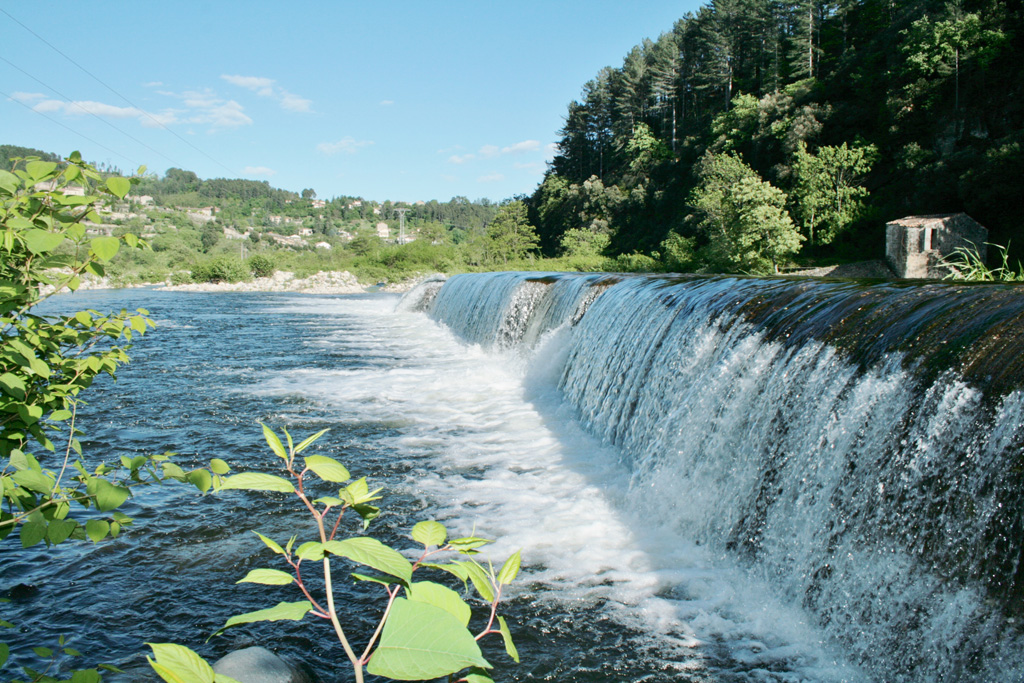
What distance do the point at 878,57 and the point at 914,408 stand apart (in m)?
51.0

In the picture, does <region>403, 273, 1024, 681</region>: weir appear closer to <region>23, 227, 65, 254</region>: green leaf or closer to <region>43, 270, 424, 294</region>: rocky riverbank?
<region>23, 227, 65, 254</region>: green leaf

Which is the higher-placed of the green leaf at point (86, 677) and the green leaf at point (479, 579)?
the green leaf at point (479, 579)

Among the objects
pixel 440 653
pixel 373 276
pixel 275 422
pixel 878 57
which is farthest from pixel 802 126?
pixel 440 653

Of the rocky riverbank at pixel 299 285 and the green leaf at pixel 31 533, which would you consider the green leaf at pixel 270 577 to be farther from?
the rocky riverbank at pixel 299 285

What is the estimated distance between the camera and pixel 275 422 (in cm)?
698

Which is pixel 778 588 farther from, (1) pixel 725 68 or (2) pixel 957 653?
(1) pixel 725 68

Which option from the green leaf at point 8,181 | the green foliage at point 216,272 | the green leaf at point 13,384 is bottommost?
the green leaf at point 13,384

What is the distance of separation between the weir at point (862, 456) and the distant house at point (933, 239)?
84.5 ft

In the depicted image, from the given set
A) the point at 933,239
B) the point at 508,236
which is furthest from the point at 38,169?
the point at 508,236

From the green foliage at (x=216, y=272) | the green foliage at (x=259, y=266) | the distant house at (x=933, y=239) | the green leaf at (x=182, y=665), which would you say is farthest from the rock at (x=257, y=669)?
the green foliage at (x=259, y=266)

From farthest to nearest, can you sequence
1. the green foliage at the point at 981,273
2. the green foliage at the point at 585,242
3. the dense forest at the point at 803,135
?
the green foliage at the point at 585,242 → the dense forest at the point at 803,135 → the green foliage at the point at 981,273

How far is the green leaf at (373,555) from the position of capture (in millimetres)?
821

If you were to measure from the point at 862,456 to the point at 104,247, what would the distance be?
3.60 m

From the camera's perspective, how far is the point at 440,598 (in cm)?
91
